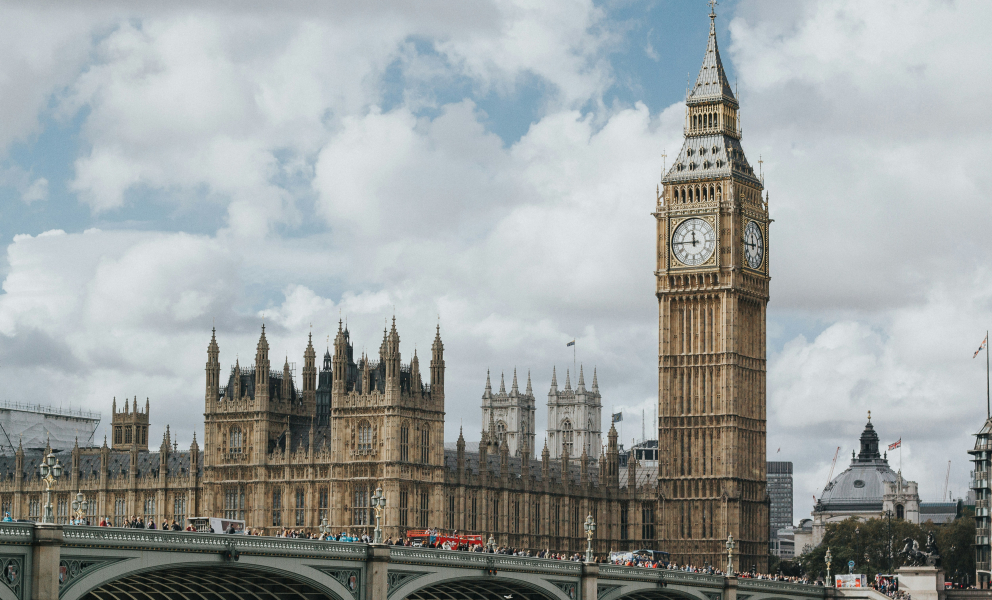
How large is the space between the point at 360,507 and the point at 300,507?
5623 mm

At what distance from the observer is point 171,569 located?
74750 mm

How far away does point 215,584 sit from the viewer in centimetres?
8294

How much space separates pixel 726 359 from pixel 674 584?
170 feet

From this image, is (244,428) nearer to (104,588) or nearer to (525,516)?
(525,516)

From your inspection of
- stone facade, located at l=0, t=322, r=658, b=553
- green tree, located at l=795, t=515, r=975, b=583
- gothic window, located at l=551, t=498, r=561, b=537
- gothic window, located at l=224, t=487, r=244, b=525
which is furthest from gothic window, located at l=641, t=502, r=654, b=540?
gothic window, located at l=224, t=487, r=244, b=525

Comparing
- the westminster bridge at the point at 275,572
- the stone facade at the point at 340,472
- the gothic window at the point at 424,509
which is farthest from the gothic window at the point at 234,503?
the westminster bridge at the point at 275,572

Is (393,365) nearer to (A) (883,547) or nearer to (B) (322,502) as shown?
(B) (322,502)

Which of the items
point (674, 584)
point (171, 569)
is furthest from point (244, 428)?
point (171, 569)

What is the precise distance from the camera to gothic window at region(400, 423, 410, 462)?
13612cm

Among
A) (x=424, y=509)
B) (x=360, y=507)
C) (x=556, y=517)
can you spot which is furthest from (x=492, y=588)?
(x=556, y=517)

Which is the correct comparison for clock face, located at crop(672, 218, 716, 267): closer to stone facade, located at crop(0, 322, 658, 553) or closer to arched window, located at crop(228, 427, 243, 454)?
stone facade, located at crop(0, 322, 658, 553)

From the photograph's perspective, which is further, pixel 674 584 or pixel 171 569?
pixel 674 584

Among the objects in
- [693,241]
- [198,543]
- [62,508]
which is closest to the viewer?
[198,543]

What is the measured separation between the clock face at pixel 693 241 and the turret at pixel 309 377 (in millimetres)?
33684
